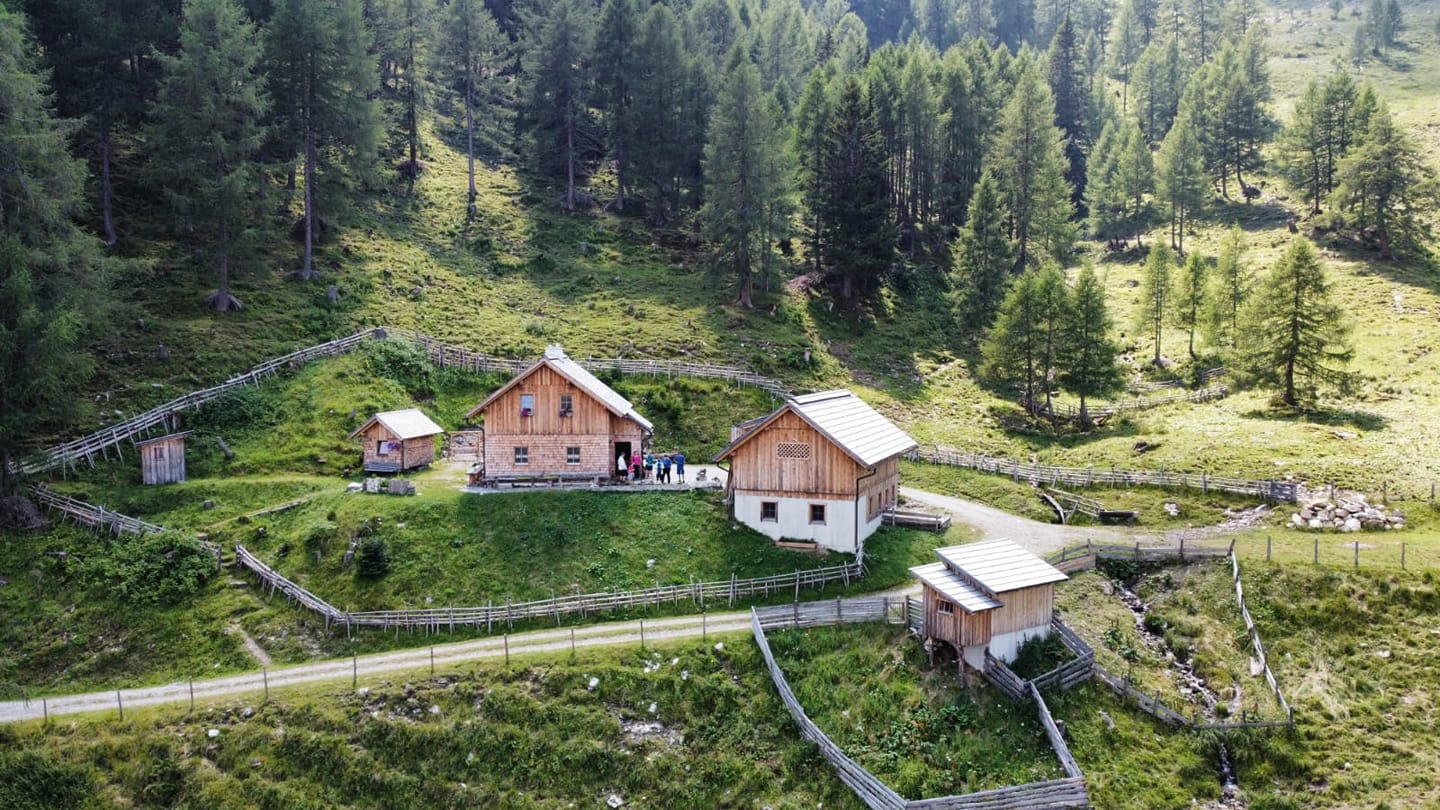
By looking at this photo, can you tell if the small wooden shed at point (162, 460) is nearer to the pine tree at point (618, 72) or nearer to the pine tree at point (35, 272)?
the pine tree at point (35, 272)

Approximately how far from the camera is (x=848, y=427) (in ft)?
132

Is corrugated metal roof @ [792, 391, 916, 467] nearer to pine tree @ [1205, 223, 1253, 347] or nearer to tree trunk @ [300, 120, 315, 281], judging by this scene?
pine tree @ [1205, 223, 1253, 347]

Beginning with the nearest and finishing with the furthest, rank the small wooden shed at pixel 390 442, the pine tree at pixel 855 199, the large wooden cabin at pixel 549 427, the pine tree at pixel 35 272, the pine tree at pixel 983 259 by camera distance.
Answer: the pine tree at pixel 35 272, the large wooden cabin at pixel 549 427, the small wooden shed at pixel 390 442, the pine tree at pixel 855 199, the pine tree at pixel 983 259

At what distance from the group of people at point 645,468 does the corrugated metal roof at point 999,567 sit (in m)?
14.8

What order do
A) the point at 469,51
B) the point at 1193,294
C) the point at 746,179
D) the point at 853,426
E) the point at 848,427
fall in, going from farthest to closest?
the point at 469,51 < the point at 1193,294 < the point at 746,179 < the point at 853,426 < the point at 848,427

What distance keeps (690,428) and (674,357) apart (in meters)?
7.86

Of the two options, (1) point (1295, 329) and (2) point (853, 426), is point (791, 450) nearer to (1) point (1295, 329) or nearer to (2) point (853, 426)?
(2) point (853, 426)

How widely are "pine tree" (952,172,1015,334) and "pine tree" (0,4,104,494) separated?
53303mm

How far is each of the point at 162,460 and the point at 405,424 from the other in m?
10.3

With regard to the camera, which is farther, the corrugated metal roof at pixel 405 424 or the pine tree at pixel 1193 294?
the pine tree at pixel 1193 294

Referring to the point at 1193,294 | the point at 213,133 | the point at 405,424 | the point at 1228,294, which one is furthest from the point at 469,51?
the point at 1228,294

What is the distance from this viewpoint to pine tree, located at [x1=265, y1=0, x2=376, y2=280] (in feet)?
193

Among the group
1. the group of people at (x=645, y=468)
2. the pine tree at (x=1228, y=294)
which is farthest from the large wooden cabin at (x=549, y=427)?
the pine tree at (x=1228, y=294)

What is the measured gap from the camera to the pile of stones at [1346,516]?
38.8 meters
